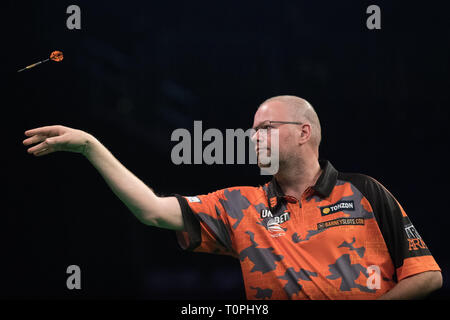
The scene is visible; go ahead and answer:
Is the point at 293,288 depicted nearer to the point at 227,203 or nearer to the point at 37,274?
the point at 227,203

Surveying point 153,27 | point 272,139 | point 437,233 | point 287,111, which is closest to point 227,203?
point 272,139

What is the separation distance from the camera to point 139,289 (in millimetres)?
3873

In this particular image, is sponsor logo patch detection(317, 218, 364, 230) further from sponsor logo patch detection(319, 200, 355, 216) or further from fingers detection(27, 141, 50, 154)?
fingers detection(27, 141, 50, 154)

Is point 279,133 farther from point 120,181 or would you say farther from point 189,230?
point 120,181

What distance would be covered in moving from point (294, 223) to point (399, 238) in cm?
38

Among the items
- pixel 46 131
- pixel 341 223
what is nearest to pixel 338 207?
pixel 341 223

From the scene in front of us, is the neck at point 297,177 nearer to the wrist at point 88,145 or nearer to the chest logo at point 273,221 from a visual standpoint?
the chest logo at point 273,221

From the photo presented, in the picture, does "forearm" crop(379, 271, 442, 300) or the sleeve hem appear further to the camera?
the sleeve hem

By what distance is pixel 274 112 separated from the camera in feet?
6.72

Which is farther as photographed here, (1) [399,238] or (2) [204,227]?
(2) [204,227]

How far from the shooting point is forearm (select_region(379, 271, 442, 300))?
1.69 metres

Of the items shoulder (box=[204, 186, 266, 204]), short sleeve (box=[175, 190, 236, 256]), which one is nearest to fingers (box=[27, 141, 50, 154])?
short sleeve (box=[175, 190, 236, 256])

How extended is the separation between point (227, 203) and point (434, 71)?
108 inches

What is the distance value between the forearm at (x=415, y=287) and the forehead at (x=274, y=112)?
77 centimetres
